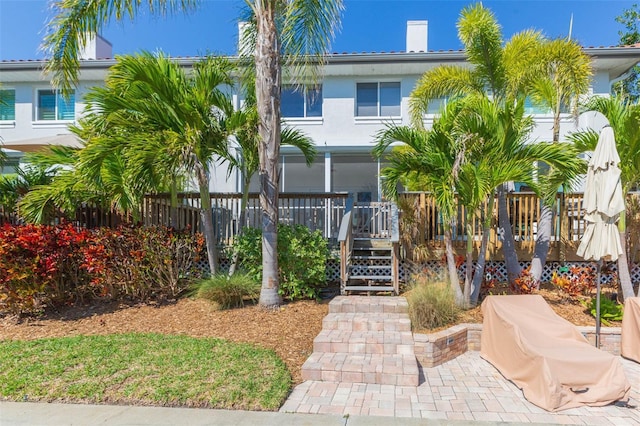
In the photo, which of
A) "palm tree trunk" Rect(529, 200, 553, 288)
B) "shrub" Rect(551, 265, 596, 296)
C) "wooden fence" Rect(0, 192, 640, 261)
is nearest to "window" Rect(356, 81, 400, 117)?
"wooden fence" Rect(0, 192, 640, 261)

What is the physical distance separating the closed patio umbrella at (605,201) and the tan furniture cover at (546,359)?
1141 millimetres

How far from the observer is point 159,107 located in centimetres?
674

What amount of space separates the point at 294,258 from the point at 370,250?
7.61ft

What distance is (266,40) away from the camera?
255 inches

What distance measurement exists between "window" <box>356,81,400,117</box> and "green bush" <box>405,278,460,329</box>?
8.08 meters

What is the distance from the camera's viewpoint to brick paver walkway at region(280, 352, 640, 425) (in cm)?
379

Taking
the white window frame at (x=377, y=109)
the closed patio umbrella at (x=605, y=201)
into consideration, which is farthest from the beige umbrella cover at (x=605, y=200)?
the white window frame at (x=377, y=109)

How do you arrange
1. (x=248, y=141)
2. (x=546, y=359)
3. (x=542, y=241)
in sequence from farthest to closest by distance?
(x=542, y=241)
(x=248, y=141)
(x=546, y=359)

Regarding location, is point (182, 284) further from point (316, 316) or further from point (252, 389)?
point (252, 389)

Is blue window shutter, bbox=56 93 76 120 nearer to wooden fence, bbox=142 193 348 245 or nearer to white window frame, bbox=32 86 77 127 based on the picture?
white window frame, bbox=32 86 77 127

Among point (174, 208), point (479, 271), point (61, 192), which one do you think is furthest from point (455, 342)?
point (61, 192)

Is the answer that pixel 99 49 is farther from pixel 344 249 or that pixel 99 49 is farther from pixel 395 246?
pixel 395 246

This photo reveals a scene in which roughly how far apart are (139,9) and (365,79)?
25.7 ft

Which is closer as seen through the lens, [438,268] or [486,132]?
[486,132]
